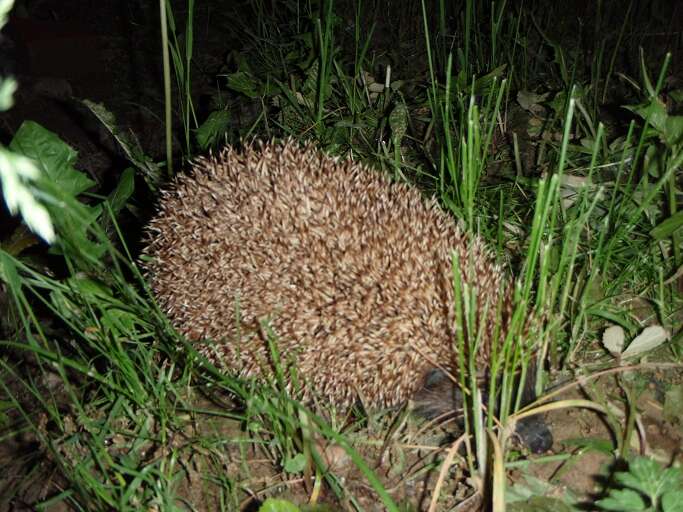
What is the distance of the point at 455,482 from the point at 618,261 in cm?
156

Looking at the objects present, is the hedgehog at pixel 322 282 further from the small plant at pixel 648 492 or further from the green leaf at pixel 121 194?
the small plant at pixel 648 492

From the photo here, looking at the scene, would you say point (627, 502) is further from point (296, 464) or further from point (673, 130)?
point (673, 130)

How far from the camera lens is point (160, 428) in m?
3.00

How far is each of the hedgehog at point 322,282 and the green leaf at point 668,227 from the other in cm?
87

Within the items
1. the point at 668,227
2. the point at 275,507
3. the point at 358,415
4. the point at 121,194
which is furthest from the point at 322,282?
the point at 668,227

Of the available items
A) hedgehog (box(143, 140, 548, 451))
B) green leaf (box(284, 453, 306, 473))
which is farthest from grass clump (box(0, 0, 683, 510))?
hedgehog (box(143, 140, 548, 451))

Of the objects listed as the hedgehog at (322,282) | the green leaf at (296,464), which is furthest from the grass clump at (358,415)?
the hedgehog at (322,282)

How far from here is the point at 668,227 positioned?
3.16 m

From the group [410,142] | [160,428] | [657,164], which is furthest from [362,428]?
[410,142]

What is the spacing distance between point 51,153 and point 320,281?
1.43 meters

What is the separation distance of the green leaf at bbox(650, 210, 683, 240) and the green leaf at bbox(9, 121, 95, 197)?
266cm

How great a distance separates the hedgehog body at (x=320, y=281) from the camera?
2756 millimetres

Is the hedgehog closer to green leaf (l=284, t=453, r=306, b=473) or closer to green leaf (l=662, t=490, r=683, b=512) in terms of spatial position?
green leaf (l=284, t=453, r=306, b=473)

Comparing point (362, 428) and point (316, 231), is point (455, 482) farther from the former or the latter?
point (316, 231)
